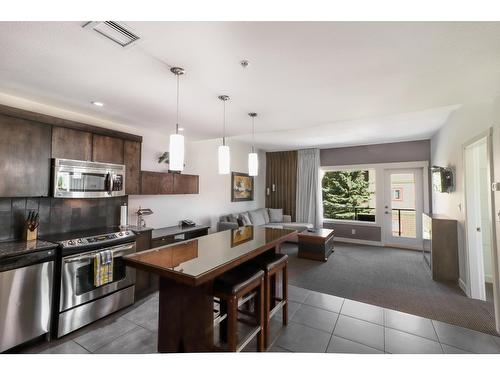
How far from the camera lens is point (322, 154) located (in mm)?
6586

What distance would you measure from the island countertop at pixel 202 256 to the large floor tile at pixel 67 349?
1234 millimetres

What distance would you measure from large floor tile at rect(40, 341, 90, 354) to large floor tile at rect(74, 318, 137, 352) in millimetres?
37

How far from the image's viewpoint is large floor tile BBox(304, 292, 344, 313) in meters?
2.68

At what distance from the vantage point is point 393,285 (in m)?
3.32

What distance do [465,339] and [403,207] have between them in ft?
13.5

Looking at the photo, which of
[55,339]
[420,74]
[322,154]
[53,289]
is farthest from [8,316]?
[322,154]

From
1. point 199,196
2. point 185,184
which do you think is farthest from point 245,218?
point 185,184

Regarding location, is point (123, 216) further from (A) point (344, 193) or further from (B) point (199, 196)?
(A) point (344, 193)

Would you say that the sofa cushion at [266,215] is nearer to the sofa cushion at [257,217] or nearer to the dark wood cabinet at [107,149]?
the sofa cushion at [257,217]

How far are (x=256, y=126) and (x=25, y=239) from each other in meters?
3.01

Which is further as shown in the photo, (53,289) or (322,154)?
(322,154)

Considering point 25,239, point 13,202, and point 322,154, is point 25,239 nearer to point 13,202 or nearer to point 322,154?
point 13,202

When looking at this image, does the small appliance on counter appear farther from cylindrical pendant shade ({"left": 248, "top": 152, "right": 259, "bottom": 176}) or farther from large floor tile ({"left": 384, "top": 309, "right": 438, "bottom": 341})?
large floor tile ({"left": 384, "top": 309, "right": 438, "bottom": 341})

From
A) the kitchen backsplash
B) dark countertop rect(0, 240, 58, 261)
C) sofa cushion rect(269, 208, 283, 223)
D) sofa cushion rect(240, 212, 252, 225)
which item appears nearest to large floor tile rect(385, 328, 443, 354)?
dark countertop rect(0, 240, 58, 261)
